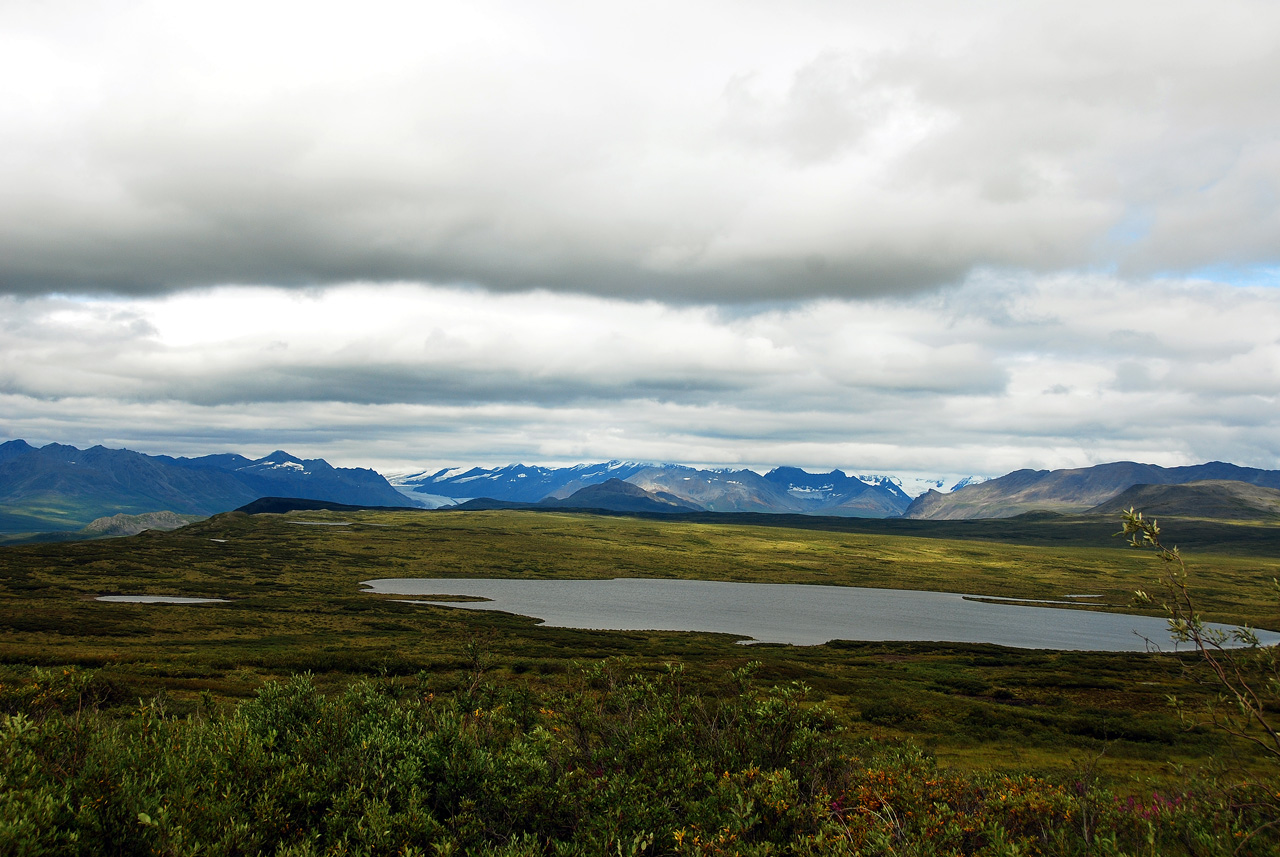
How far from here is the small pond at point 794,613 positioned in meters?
121

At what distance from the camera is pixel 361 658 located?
69750mm

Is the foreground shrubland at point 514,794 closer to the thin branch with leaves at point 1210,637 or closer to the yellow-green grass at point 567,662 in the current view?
the thin branch with leaves at point 1210,637

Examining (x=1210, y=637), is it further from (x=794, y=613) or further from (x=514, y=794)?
(x=794, y=613)

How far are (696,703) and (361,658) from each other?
196 ft

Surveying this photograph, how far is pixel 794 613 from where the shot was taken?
487ft

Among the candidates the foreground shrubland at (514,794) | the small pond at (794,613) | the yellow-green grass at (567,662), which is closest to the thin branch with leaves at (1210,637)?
the foreground shrubland at (514,794)

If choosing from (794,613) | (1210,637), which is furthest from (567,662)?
(794,613)

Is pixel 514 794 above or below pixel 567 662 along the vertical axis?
above

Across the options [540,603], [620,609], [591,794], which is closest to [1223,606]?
[620,609]

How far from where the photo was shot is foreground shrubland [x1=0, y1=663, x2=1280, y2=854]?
11.5 metres

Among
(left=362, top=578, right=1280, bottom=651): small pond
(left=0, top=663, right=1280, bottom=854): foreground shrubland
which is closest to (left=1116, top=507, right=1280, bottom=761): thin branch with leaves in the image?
(left=0, top=663, right=1280, bottom=854): foreground shrubland

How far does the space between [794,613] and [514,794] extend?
143 meters

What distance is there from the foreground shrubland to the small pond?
96.4m

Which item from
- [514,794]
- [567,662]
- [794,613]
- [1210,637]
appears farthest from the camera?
[794,613]
